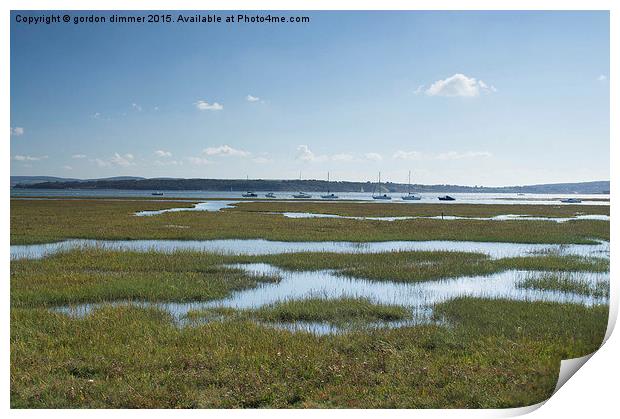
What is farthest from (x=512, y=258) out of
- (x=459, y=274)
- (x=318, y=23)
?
(x=318, y=23)

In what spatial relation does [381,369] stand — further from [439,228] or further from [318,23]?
[439,228]

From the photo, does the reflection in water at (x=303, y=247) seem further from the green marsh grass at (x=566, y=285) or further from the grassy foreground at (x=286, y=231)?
the green marsh grass at (x=566, y=285)

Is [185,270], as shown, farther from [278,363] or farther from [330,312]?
[278,363]

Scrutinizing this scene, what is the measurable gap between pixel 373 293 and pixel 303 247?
41.0 feet

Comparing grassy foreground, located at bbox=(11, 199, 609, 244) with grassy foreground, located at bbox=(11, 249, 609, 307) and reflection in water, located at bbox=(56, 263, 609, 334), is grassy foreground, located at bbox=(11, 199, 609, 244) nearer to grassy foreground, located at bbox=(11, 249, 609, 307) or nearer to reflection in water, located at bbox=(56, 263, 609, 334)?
grassy foreground, located at bbox=(11, 249, 609, 307)

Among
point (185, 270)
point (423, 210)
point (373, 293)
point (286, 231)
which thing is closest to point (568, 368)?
point (373, 293)

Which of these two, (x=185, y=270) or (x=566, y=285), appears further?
(x=185, y=270)

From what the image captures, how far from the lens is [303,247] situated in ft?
95.8

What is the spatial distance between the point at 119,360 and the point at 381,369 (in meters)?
5.02

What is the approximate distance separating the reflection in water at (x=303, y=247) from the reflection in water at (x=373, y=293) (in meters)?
6.67

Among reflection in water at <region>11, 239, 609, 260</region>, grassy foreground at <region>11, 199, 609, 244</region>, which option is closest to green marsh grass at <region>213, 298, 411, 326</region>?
reflection in water at <region>11, 239, 609, 260</region>

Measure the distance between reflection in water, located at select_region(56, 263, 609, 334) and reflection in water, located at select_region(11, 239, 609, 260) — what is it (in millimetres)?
6673

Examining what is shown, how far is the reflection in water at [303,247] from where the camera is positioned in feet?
87.9

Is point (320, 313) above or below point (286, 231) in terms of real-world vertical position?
below
